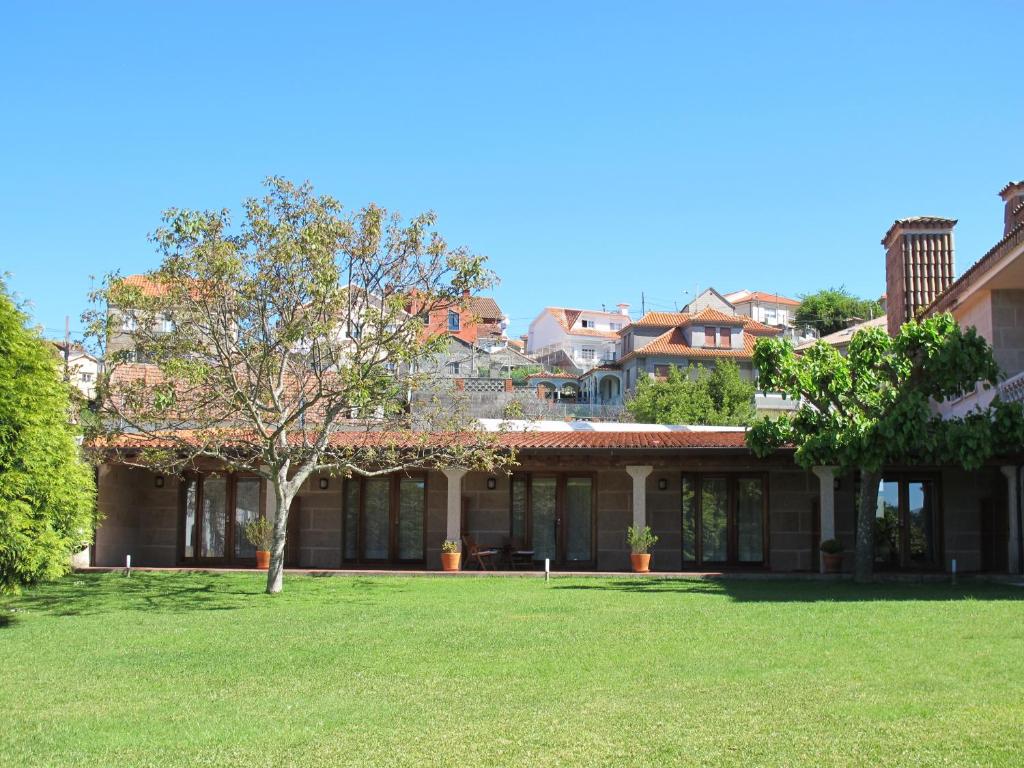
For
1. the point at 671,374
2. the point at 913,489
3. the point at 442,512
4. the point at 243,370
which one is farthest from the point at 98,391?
the point at 671,374

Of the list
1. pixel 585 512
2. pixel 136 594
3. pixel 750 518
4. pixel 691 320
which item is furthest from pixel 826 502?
pixel 691 320

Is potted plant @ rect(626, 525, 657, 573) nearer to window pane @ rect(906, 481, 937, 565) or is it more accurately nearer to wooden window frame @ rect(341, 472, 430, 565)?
wooden window frame @ rect(341, 472, 430, 565)

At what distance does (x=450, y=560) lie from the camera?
Answer: 748 inches

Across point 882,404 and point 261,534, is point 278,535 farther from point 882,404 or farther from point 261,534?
point 882,404

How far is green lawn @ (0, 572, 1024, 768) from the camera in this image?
6.38m

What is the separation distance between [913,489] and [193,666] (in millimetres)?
14574

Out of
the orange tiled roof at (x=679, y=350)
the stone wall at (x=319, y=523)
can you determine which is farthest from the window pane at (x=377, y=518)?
the orange tiled roof at (x=679, y=350)

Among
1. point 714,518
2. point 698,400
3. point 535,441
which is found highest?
point 698,400

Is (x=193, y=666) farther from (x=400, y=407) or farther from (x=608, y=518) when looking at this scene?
(x=608, y=518)

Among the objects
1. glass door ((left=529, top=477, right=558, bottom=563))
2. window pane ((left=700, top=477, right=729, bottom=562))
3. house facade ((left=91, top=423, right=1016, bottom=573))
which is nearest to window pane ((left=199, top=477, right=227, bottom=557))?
house facade ((left=91, top=423, right=1016, bottom=573))

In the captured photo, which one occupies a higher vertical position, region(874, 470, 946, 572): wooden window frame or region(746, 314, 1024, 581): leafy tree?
region(746, 314, 1024, 581): leafy tree

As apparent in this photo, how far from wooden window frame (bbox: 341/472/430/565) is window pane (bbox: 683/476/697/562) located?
4.92 meters

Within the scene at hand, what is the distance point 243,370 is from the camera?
1627 centimetres

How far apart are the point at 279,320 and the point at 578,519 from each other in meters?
7.94
